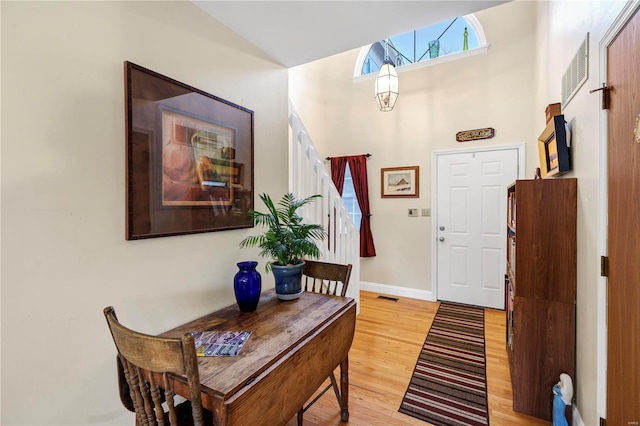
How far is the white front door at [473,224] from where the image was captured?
138 inches

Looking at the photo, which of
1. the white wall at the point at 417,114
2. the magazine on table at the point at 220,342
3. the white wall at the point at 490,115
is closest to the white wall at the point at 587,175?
the white wall at the point at 490,115

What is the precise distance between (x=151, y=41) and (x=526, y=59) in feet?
12.8

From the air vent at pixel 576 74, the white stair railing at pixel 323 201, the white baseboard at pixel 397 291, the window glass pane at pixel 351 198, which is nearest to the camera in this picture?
the air vent at pixel 576 74

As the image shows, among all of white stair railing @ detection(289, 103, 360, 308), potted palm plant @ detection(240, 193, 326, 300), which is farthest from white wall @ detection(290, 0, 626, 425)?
potted palm plant @ detection(240, 193, 326, 300)

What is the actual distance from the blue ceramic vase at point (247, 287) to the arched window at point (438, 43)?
3198mm

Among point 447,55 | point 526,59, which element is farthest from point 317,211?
point 526,59

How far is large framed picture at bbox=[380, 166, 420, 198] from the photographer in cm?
398

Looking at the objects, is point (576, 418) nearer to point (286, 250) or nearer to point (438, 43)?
point (286, 250)

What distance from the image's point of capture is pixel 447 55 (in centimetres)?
374

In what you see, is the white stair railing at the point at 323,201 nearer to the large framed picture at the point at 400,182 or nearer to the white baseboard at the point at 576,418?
the large framed picture at the point at 400,182

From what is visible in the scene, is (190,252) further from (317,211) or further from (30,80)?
(317,211)

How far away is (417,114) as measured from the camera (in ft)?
13.0

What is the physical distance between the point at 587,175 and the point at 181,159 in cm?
220

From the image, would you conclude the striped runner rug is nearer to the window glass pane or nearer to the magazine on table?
the magazine on table
